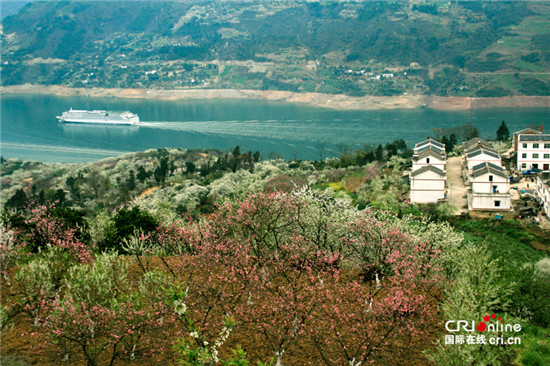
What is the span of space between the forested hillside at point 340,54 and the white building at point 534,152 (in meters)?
80.6

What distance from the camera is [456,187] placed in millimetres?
34250

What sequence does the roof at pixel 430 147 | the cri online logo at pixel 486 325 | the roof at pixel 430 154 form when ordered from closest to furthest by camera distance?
the cri online logo at pixel 486 325, the roof at pixel 430 154, the roof at pixel 430 147

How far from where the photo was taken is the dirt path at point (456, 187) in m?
31.2

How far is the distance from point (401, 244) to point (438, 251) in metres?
0.93

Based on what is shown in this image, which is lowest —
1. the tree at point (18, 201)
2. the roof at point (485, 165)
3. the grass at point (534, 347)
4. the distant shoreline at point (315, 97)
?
the tree at point (18, 201)

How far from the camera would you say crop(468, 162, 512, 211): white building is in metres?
29.7

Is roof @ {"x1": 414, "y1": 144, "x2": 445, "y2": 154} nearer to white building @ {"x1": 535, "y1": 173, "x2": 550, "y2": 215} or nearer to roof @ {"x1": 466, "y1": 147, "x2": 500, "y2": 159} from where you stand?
roof @ {"x1": 466, "y1": 147, "x2": 500, "y2": 159}

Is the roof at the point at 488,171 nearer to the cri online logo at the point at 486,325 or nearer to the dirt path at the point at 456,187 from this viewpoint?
the dirt path at the point at 456,187

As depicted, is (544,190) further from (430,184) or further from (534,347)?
(534,347)

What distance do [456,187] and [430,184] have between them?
3091 mm

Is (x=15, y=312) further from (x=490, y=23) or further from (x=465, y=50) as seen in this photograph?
(x=490, y=23)

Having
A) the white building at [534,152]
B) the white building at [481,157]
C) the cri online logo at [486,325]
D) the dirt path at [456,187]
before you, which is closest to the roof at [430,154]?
the dirt path at [456,187]

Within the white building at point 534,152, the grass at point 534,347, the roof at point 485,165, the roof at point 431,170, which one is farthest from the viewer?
the white building at point 534,152

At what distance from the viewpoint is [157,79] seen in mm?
152875
